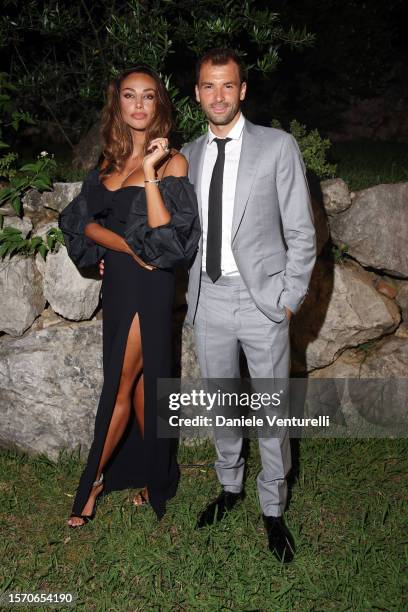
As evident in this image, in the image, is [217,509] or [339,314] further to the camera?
[339,314]

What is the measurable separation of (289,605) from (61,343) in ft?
7.52

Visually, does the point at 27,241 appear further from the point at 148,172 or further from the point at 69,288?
the point at 148,172

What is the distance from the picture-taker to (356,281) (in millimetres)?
5051

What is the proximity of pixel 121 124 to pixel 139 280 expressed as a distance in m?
0.89

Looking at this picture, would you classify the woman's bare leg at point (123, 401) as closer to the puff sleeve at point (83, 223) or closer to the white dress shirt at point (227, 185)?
the puff sleeve at point (83, 223)

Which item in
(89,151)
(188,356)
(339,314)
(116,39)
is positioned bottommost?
(188,356)

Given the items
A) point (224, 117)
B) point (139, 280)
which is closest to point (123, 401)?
point (139, 280)

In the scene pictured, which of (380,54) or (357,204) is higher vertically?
(380,54)

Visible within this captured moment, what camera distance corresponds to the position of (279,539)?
366 cm

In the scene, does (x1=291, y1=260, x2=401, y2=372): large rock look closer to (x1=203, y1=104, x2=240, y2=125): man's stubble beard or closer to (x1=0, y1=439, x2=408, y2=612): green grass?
(x1=0, y1=439, x2=408, y2=612): green grass

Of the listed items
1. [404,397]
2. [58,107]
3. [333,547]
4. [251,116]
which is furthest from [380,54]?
[333,547]

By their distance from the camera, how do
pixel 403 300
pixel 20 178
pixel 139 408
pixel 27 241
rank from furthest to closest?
pixel 403 300 → pixel 20 178 → pixel 27 241 → pixel 139 408

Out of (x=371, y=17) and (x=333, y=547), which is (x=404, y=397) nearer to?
(x=333, y=547)

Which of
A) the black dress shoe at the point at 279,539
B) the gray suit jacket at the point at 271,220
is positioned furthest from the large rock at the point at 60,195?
the black dress shoe at the point at 279,539
